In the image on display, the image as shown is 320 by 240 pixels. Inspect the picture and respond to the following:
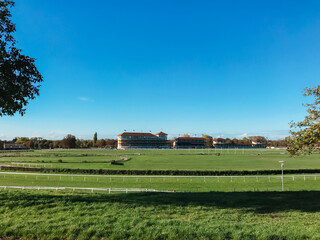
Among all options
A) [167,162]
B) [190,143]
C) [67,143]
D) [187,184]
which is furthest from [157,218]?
[190,143]

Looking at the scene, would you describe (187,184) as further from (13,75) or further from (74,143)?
(74,143)

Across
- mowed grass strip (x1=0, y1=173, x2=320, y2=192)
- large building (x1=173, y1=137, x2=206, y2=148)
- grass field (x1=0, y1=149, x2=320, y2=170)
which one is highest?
large building (x1=173, y1=137, x2=206, y2=148)

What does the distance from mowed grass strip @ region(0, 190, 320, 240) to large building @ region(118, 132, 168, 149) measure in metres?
154

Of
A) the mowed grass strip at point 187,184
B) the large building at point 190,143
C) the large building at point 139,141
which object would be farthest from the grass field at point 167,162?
the large building at point 190,143

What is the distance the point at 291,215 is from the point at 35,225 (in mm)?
7747

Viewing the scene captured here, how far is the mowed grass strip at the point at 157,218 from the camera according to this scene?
19.4 ft

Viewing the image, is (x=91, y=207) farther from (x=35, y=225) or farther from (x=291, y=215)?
(x=291, y=215)

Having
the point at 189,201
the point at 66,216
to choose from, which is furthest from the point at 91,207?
the point at 189,201

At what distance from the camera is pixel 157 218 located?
7.15 metres

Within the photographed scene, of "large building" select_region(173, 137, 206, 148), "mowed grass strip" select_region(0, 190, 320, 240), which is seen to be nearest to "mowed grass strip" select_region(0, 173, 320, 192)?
"mowed grass strip" select_region(0, 190, 320, 240)

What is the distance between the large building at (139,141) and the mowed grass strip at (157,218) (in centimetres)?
15428

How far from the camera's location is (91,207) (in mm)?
8219

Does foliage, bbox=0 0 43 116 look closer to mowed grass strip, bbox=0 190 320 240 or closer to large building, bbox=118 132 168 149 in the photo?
mowed grass strip, bbox=0 190 320 240

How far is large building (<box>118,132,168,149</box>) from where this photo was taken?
535ft
